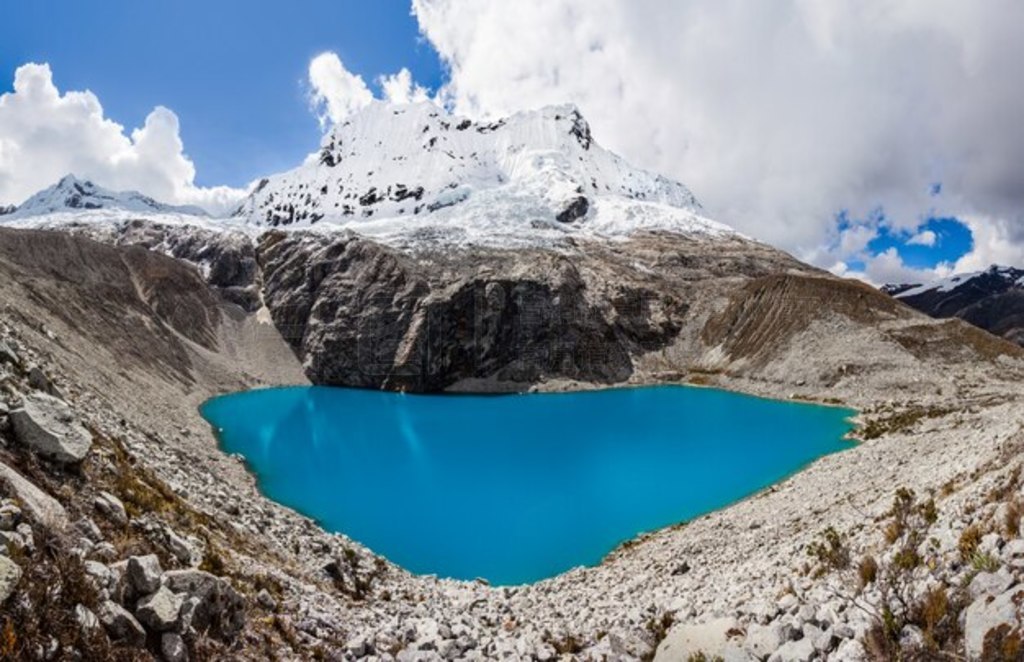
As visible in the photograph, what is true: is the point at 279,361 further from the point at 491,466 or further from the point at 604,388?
the point at 491,466

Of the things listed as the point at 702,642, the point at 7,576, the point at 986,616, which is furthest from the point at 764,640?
the point at 7,576

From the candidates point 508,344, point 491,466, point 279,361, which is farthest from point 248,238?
point 491,466

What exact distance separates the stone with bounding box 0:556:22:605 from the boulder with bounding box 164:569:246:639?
209cm

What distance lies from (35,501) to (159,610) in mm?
3023

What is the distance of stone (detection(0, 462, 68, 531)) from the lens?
857cm

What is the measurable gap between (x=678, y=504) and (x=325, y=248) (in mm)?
111492

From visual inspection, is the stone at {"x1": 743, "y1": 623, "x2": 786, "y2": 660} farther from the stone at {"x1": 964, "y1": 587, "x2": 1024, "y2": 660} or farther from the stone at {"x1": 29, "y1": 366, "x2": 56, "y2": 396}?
the stone at {"x1": 29, "y1": 366, "x2": 56, "y2": 396}

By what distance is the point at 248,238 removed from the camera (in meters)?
156

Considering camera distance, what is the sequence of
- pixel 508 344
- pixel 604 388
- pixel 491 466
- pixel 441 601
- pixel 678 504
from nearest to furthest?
pixel 441 601, pixel 678 504, pixel 491 466, pixel 604 388, pixel 508 344

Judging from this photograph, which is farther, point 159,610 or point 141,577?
point 141,577

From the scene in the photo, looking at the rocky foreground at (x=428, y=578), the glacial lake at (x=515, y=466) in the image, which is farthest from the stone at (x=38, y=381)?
the glacial lake at (x=515, y=466)

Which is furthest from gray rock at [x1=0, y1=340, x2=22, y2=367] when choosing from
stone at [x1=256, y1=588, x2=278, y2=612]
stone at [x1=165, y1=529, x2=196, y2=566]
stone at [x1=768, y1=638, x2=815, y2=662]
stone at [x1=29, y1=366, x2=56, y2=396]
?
stone at [x1=768, y1=638, x2=815, y2=662]

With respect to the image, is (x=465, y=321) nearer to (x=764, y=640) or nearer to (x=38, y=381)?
(x=38, y=381)

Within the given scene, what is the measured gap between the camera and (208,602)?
8.92 meters
